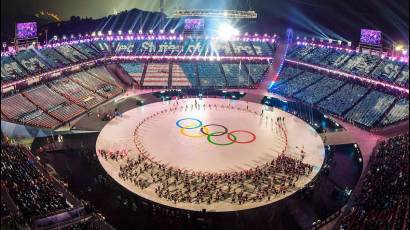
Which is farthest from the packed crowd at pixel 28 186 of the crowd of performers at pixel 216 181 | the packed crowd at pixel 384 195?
the packed crowd at pixel 384 195

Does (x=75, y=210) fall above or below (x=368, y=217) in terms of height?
below

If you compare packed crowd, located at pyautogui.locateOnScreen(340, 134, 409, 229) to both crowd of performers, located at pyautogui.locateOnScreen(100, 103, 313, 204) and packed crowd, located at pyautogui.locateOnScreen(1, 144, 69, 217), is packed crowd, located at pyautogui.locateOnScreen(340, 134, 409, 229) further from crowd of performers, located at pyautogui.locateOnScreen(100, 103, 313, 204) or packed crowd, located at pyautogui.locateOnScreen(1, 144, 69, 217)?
packed crowd, located at pyautogui.locateOnScreen(1, 144, 69, 217)

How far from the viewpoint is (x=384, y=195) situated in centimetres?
3597

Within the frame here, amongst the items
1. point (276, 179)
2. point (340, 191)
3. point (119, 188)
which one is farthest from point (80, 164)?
point (340, 191)

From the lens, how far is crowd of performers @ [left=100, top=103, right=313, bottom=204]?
40.5 m

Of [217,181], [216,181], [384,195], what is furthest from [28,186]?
[384,195]

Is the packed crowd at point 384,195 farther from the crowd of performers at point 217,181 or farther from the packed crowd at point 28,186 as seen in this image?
the packed crowd at point 28,186

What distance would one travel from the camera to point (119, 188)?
41781mm

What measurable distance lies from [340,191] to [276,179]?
729 centimetres

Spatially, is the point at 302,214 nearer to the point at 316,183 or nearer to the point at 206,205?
the point at 316,183

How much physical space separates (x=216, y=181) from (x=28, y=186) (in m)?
20.1

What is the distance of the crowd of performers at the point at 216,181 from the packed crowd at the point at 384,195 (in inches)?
316

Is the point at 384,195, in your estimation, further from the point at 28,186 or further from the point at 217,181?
the point at 28,186

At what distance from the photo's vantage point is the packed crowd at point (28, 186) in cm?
3295
